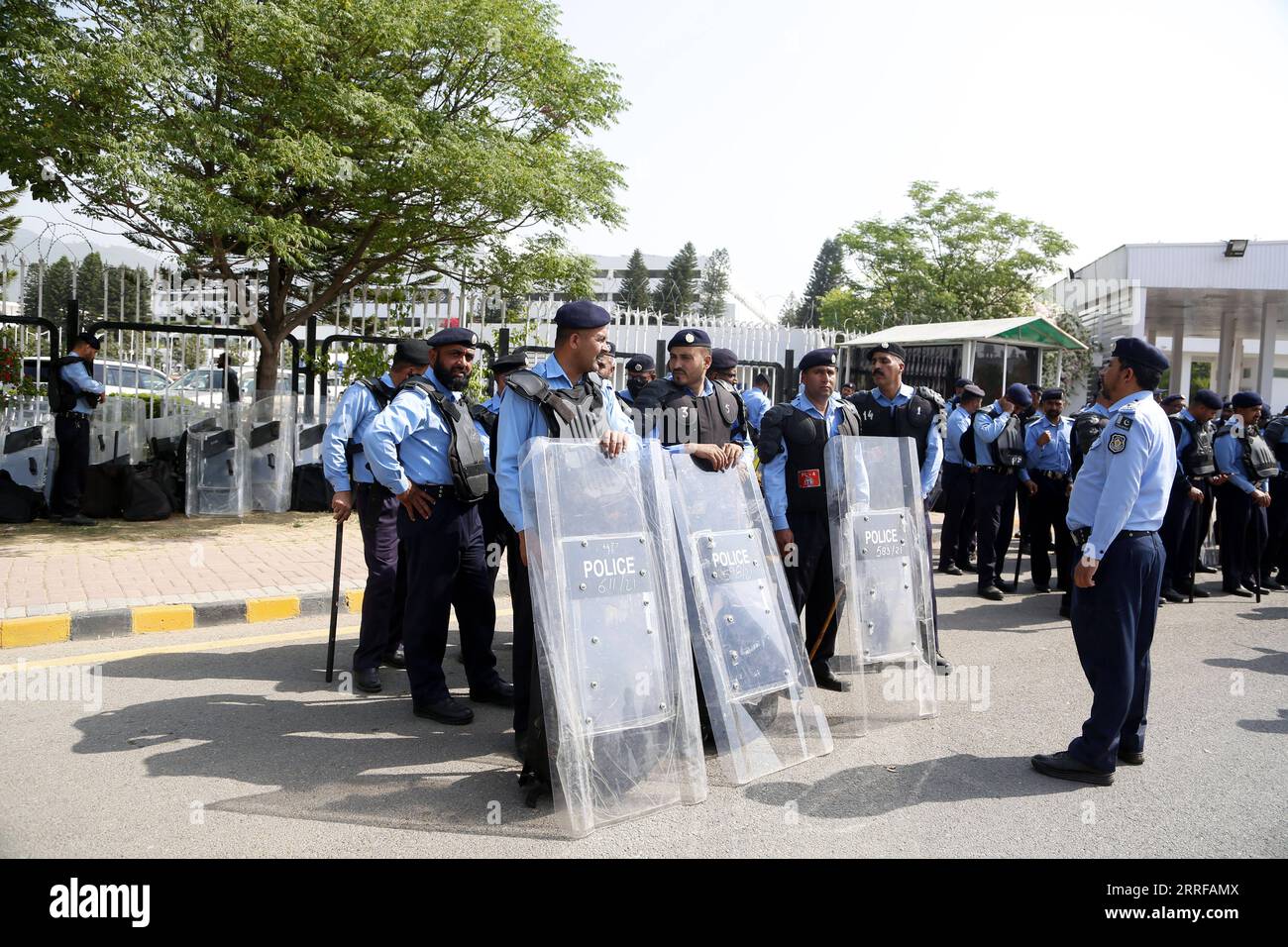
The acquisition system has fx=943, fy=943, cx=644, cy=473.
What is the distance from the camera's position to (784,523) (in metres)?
5.45

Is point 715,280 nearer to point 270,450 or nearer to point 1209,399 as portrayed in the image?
point 270,450

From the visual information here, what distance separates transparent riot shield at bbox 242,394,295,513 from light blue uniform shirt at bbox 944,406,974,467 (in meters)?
7.29

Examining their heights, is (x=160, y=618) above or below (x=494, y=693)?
above

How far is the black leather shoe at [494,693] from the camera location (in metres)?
5.14

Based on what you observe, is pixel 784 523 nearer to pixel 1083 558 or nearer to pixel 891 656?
pixel 891 656

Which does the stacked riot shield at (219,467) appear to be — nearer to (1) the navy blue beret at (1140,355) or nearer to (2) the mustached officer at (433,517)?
(2) the mustached officer at (433,517)

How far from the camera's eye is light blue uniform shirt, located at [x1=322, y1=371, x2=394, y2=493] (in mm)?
5471

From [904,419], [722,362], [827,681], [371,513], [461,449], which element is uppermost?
[722,362]

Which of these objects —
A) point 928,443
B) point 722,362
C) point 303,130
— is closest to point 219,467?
point 303,130

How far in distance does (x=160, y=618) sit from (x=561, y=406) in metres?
4.16

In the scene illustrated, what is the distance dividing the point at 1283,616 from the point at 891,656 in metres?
5.52

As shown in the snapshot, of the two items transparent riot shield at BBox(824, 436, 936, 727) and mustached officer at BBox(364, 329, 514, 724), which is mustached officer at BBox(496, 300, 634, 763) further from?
transparent riot shield at BBox(824, 436, 936, 727)

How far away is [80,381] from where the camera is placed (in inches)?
367
